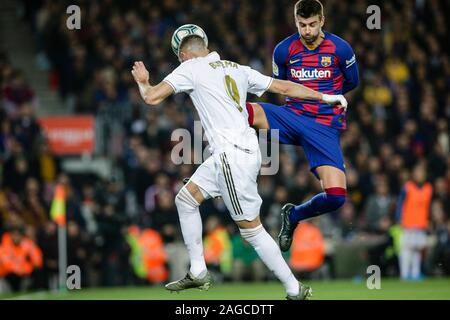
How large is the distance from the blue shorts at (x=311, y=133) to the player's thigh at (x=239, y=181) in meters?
1.06

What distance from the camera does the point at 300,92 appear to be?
1036 cm

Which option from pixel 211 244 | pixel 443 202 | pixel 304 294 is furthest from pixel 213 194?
pixel 443 202

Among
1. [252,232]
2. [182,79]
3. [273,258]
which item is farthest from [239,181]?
[182,79]

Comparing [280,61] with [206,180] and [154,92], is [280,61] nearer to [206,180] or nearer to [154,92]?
[206,180]

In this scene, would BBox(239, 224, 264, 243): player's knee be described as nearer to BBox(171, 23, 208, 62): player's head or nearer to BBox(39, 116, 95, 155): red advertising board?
BBox(171, 23, 208, 62): player's head

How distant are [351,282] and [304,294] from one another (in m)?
6.69

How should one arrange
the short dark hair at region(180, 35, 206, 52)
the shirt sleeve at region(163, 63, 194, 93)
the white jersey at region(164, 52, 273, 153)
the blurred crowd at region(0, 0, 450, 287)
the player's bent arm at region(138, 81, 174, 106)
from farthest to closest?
1. the blurred crowd at region(0, 0, 450, 287)
2. the short dark hair at region(180, 35, 206, 52)
3. the white jersey at region(164, 52, 273, 153)
4. the shirt sleeve at region(163, 63, 194, 93)
5. the player's bent arm at region(138, 81, 174, 106)

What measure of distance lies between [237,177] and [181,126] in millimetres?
10528

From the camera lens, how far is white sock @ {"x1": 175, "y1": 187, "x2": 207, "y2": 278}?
1055 centimetres

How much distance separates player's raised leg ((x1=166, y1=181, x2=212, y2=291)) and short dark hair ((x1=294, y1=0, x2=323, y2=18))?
208 cm

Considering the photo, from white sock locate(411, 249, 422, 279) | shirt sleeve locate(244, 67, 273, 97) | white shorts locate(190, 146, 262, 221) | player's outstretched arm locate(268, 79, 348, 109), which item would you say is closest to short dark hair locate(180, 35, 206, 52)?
shirt sleeve locate(244, 67, 273, 97)

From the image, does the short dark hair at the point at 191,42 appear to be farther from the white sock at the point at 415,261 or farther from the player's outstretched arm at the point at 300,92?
the white sock at the point at 415,261

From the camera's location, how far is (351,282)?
1700cm

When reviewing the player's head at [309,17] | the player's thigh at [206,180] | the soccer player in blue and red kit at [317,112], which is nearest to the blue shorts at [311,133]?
the soccer player in blue and red kit at [317,112]
